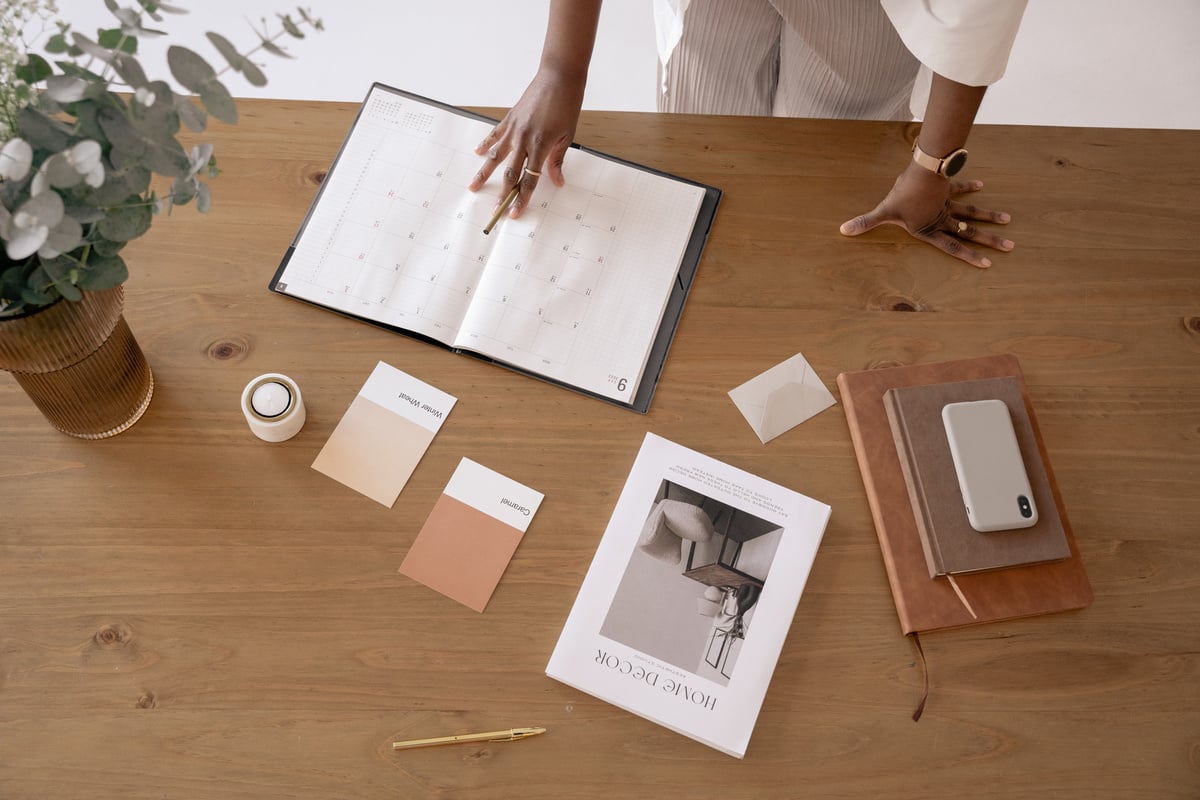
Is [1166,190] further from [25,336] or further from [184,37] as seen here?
[184,37]

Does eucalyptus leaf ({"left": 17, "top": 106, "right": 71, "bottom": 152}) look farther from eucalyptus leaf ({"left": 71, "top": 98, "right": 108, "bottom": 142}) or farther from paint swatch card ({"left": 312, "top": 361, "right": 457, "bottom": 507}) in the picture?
paint swatch card ({"left": 312, "top": 361, "right": 457, "bottom": 507})

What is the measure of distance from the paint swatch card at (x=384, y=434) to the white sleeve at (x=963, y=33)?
617 mm

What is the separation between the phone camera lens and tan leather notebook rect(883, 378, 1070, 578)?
0.02 meters

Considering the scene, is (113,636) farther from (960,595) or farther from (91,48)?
(960,595)

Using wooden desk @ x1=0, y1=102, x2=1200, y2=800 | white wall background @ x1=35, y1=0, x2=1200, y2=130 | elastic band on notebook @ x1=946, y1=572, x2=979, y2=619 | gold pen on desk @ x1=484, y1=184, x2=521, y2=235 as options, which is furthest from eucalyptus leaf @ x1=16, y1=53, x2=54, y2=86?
white wall background @ x1=35, y1=0, x2=1200, y2=130

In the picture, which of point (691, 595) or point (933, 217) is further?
point (933, 217)

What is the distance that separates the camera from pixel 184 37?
6.49ft

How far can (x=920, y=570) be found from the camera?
86 centimetres

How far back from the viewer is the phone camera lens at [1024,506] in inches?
33.5

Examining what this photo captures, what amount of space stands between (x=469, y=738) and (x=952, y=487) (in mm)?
526

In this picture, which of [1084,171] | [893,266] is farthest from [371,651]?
[1084,171]

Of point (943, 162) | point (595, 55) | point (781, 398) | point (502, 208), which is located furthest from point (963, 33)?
point (595, 55)

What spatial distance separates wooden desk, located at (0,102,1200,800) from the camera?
0.79 m

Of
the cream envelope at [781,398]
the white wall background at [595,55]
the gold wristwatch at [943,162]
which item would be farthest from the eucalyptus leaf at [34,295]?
the white wall background at [595,55]
